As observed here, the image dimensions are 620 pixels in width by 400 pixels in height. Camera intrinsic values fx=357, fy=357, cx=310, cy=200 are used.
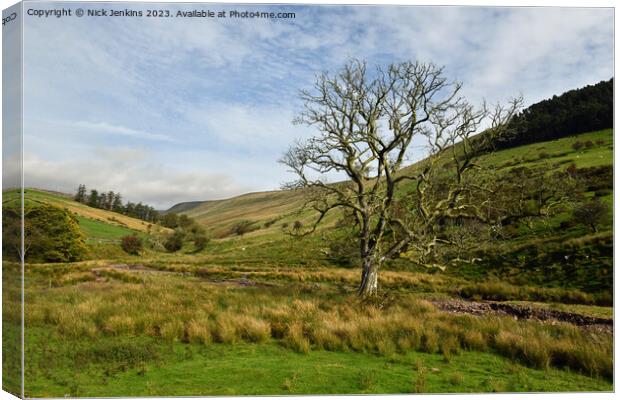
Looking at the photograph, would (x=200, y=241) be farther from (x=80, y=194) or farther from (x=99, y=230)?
(x=80, y=194)

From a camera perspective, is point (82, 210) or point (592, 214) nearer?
point (592, 214)

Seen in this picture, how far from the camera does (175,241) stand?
1052 centimetres

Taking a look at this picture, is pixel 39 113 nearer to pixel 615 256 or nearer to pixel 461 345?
pixel 461 345

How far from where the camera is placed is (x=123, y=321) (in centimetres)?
673

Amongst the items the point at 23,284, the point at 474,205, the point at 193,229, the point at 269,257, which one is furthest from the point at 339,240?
the point at 23,284

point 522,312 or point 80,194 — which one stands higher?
point 80,194

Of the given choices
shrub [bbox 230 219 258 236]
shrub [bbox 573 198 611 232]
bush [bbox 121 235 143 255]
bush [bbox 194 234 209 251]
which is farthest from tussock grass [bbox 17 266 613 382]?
shrub [bbox 230 219 258 236]

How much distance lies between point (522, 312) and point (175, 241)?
908 centimetres

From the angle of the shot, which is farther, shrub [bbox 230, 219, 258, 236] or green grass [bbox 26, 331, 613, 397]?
shrub [bbox 230, 219, 258, 236]

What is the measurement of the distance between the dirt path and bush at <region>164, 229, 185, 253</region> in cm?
717

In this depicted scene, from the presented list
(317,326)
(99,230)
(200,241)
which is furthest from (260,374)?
(200,241)

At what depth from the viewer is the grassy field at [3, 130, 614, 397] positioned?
5.57m

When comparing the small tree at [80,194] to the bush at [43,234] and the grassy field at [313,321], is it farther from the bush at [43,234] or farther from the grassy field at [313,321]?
the bush at [43,234]

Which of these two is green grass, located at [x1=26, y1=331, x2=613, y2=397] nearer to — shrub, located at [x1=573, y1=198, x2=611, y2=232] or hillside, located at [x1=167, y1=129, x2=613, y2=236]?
shrub, located at [x1=573, y1=198, x2=611, y2=232]
